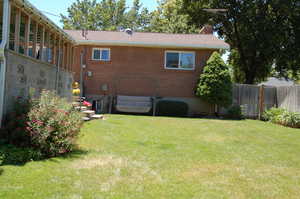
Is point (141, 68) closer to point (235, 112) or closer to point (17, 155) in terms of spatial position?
point (235, 112)

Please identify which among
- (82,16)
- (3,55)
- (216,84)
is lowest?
(3,55)

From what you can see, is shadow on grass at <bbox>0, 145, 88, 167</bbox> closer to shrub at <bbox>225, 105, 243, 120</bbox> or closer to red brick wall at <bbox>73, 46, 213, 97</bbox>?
red brick wall at <bbox>73, 46, 213, 97</bbox>

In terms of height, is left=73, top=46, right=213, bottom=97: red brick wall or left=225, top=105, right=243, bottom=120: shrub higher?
left=73, top=46, right=213, bottom=97: red brick wall

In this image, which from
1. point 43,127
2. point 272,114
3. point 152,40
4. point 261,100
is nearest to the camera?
point 43,127

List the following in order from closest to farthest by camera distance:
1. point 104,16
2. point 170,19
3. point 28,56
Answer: point 28,56
point 170,19
point 104,16

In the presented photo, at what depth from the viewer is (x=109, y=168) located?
461 cm

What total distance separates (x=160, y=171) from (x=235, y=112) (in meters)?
10.3

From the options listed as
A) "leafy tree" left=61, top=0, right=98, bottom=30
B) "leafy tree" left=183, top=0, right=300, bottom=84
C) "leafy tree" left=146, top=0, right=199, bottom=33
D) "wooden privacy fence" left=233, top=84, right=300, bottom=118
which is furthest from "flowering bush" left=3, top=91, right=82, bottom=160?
"leafy tree" left=61, top=0, right=98, bottom=30

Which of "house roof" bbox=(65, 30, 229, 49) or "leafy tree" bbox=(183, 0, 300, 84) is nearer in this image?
"house roof" bbox=(65, 30, 229, 49)

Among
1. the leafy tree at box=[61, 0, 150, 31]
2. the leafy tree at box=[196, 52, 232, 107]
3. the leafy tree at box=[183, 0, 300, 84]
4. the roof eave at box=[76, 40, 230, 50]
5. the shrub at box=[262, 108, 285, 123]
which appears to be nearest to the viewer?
the shrub at box=[262, 108, 285, 123]

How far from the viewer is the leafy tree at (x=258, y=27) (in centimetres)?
2000

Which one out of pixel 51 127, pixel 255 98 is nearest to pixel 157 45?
pixel 255 98

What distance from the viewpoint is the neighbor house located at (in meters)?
5.44

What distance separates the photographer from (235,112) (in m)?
13.9
